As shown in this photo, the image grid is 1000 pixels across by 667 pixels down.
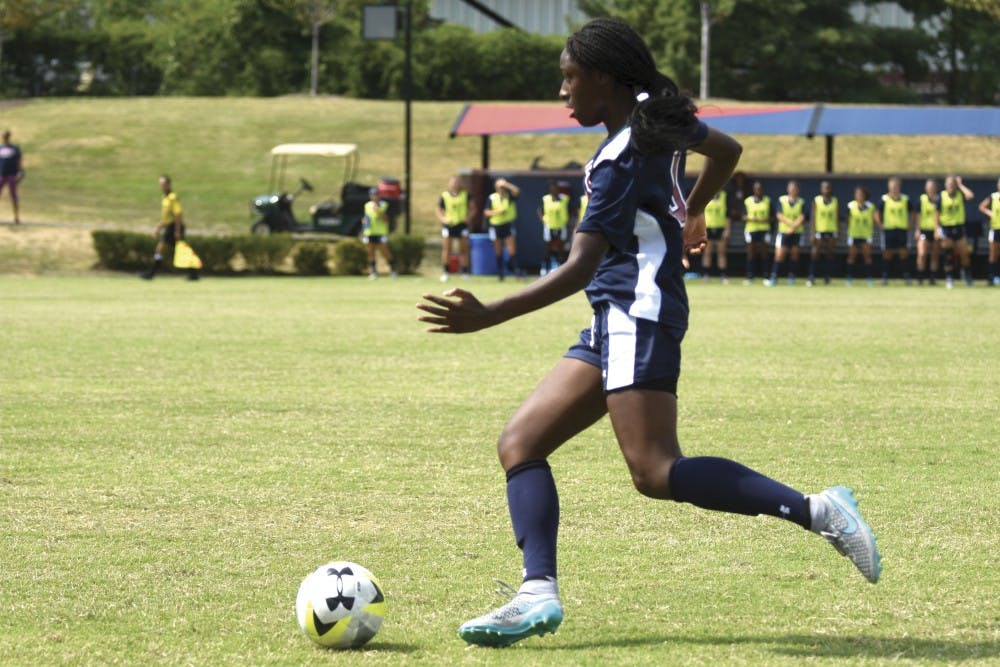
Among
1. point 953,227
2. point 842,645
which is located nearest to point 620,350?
point 842,645

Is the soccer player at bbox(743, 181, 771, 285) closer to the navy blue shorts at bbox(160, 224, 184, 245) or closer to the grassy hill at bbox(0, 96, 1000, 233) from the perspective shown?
the navy blue shorts at bbox(160, 224, 184, 245)

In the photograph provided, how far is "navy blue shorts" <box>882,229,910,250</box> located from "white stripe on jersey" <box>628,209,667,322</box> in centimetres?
2618

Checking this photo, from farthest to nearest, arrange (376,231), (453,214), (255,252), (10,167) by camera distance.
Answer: (10,167) → (255,252) → (376,231) → (453,214)

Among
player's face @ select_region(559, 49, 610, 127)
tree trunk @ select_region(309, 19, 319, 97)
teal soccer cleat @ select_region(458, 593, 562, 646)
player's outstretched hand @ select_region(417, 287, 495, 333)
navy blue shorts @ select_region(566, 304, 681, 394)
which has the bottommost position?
teal soccer cleat @ select_region(458, 593, 562, 646)

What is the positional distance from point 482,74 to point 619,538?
5754 centimetres

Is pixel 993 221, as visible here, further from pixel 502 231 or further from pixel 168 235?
pixel 168 235

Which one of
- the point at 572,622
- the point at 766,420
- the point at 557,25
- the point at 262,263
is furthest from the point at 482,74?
the point at 572,622

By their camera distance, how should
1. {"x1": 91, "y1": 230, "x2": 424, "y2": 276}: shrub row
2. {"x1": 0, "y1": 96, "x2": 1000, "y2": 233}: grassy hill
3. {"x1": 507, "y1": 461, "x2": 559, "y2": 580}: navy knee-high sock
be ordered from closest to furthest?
{"x1": 507, "y1": 461, "x2": 559, "y2": 580}: navy knee-high sock, {"x1": 91, "y1": 230, "x2": 424, "y2": 276}: shrub row, {"x1": 0, "y1": 96, "x2": 1000, "y2": 233}: grassy hill

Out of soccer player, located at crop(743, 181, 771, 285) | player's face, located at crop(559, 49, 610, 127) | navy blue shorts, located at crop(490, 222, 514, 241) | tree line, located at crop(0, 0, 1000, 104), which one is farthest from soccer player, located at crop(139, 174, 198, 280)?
tree line, located at crop(0, 0, 1000, 104)

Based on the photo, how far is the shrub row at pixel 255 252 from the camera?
104 feet

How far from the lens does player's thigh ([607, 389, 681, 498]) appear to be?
186 inches

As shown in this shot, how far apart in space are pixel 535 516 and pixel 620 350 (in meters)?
0.60

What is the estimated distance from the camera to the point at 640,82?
4.88m

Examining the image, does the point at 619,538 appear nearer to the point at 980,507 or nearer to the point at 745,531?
the point at 745,531
